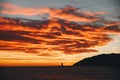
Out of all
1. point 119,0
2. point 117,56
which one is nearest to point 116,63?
point 117,56

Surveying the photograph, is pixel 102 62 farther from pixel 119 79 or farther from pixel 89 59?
pixel 119 79

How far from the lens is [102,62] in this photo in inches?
4237

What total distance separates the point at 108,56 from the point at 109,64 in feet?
10.0

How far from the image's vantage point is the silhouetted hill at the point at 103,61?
3996 inches

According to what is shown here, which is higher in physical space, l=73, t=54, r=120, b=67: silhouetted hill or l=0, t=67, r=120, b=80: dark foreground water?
l=73, t=54, r=120, b=67: silhouetted hill

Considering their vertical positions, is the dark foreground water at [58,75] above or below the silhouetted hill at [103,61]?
below

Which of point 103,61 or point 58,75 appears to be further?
point 103,61

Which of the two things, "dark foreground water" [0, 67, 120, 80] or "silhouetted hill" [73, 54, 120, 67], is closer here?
"dark foreground water" [0, 67, 120, 80]

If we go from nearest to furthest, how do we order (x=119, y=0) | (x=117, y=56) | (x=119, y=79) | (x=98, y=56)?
(x=119, y=0), (x=119, y=79), (x=117, y=56), (x=98, y=56)

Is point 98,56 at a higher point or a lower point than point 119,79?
higher

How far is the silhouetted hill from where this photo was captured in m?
102

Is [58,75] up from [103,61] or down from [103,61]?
down

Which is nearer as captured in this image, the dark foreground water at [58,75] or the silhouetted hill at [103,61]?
the dark foreground water at [58,75]

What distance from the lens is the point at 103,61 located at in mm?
107938
